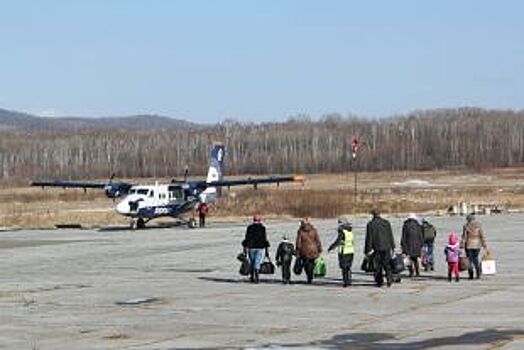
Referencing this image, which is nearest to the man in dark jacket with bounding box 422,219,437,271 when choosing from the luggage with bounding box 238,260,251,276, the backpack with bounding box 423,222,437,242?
the backpack with bounding box 423,222,437,242

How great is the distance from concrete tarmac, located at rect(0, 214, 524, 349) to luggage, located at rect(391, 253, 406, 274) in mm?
404

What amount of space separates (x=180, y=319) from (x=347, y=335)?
12.9ft

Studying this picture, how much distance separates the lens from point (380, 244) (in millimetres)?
24250

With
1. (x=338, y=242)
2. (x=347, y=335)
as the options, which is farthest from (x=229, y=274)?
(x=347, y=335)

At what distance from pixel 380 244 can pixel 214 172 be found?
42210mm

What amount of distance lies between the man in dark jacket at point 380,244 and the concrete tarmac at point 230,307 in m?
0.52

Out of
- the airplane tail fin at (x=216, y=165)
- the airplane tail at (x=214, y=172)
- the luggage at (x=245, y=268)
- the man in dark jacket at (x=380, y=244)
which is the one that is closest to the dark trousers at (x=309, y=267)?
the luggage at (x=245, y=268)

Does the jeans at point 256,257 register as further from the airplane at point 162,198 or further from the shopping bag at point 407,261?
the airplane at point 162,198

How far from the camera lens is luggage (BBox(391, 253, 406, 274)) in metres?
24.8

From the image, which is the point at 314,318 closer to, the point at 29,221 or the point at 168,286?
the point at 168,286

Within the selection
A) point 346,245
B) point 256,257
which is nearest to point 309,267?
point 256,257

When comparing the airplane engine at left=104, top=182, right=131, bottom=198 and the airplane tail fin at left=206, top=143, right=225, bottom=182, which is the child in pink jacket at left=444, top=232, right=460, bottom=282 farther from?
the airplane tail fin at left=206, top=143, right=225, bottom=182

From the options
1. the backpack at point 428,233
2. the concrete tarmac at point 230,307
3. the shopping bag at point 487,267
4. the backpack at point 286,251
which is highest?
the backpack at point 428,233

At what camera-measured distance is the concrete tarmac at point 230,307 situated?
16375 millimetres
